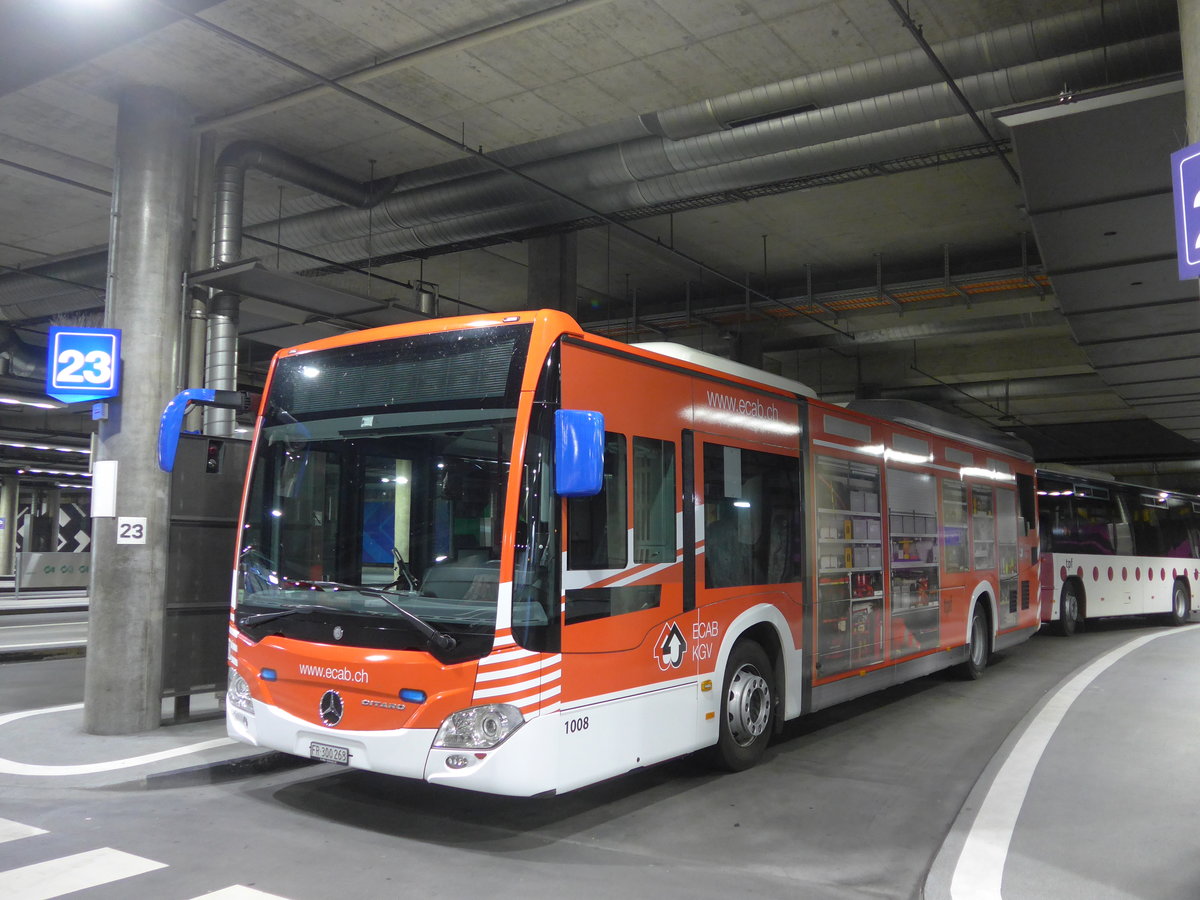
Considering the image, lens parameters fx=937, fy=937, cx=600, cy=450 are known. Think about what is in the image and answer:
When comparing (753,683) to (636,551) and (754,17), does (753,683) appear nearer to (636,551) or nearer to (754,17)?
(636,551)

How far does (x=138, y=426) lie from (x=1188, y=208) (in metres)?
8.24

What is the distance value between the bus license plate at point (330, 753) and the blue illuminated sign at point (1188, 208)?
5.01 m

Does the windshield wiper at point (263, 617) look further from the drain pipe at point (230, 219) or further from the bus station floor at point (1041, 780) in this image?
the drain pipe at point (230, 219)

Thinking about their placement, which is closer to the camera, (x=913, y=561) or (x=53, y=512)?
(x=913, y=561)

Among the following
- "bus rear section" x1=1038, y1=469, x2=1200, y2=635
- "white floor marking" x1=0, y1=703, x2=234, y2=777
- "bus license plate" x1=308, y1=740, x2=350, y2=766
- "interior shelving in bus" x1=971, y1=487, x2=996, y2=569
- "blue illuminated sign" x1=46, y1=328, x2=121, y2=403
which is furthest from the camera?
"bus rear section" x1=1038, y1=469, x2=1200, y2=635

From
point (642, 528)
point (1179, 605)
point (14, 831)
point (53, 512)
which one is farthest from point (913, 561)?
point (53, 512)

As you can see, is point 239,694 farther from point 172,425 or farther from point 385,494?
point 172,425

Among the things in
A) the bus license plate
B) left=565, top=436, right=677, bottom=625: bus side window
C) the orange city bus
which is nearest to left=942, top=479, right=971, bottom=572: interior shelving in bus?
the orange city bus

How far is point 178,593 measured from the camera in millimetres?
8836

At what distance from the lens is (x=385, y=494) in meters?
5.98

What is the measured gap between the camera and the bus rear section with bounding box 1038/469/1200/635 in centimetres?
1770

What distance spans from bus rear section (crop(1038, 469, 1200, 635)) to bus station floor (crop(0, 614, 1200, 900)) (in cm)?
685

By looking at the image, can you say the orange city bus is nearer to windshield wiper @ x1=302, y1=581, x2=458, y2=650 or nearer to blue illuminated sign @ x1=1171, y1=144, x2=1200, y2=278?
windshield wiper @ x1=302, y1=581, x2=458, y2=650

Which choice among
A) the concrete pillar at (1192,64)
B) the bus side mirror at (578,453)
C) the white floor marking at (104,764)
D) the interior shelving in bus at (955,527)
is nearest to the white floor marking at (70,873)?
the white floor marking at (104,764)
